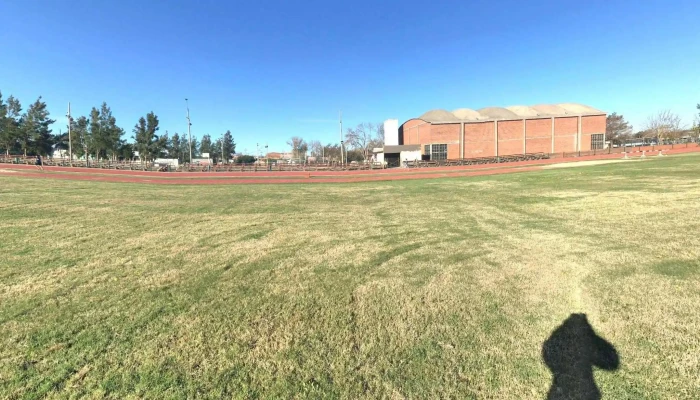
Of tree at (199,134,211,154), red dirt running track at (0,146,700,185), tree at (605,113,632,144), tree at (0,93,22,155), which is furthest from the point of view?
tree at (199,134,211,154)

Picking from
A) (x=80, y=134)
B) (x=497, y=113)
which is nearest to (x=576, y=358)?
(x=497, y=113)

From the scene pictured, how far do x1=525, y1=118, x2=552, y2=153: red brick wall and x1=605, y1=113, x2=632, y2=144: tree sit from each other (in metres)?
42.0

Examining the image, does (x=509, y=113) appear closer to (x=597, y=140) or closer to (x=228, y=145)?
(x=597, y=140)

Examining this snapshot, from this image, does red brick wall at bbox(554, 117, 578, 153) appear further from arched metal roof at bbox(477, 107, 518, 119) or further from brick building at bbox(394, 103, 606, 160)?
arched metal roof at bbox(477, 107, 518, 119)

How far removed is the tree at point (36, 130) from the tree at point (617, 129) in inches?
5662

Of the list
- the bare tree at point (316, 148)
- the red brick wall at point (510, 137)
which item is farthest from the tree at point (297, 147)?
the red brick wall at point (510, 137)

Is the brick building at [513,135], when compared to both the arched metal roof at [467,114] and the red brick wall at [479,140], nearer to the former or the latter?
the red brick wall at [479,140]

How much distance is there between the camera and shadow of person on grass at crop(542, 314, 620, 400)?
2439 mm

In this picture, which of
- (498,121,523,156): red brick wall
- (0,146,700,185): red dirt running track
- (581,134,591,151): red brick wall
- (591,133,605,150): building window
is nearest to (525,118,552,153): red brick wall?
(498,121,523,156): red brick wall

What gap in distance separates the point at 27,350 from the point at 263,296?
2.13 m

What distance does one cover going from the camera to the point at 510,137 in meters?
65.2

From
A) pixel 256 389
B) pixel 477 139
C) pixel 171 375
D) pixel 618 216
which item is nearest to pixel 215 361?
pixel 171 375

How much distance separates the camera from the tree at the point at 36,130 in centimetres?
6631

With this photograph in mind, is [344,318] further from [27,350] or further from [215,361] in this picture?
[27,350]
